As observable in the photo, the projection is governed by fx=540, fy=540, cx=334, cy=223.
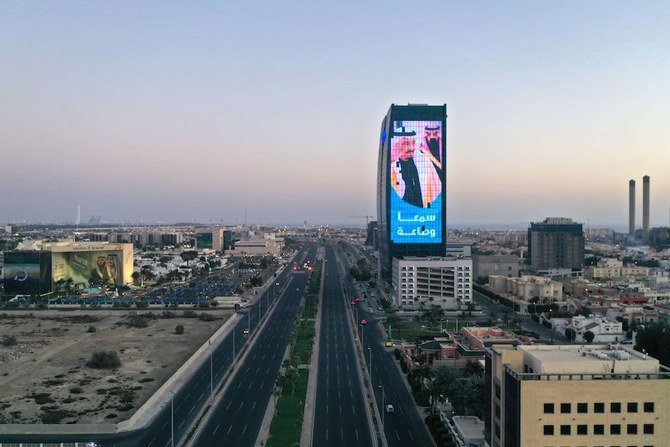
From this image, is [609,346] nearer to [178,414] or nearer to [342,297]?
[178,414]

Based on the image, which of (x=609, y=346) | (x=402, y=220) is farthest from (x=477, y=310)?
(x=609, y=346)

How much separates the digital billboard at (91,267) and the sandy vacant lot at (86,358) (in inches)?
1162

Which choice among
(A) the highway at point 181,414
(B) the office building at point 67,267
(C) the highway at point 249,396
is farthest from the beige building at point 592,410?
(B) the office building at point 67,267

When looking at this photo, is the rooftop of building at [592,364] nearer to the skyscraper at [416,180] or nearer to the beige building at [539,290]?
the beige building at [539,290]

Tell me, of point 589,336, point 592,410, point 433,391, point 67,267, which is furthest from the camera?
point 67,267

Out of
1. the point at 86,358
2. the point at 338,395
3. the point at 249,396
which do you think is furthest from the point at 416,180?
the point at 249,396

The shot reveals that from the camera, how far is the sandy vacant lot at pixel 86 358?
193 feet

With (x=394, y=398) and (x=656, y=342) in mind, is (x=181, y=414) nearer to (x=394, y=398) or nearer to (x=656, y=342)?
(x=394, y=398)

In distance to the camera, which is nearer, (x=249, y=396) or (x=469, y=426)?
(x=469, y=426)

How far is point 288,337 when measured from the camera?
324 ft

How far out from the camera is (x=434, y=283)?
135 meters

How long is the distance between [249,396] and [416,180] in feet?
318

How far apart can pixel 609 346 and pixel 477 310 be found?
263 feet

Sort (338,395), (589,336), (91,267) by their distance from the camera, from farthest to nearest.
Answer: (91,267) < (589,336) < (338,395)
